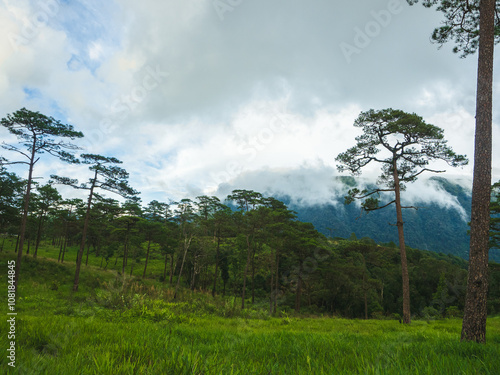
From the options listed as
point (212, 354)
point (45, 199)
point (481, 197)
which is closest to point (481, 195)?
point (481, 197)

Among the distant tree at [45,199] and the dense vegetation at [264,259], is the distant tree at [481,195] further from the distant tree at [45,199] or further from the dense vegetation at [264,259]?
the distant tree at [45,199]

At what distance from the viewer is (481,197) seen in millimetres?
4723

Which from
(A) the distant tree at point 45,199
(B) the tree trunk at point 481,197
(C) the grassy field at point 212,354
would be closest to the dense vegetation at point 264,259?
(A) the distant tree at point 45,199

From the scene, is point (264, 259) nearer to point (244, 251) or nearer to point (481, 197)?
point (244, 251)

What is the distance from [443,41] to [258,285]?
1827 inches

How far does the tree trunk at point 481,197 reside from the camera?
442 cm

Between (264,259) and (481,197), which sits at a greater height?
(481,197)

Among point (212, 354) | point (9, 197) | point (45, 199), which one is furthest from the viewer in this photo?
point (45, 199)

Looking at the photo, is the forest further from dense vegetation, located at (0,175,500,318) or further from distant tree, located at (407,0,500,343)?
distant tree, located at (407,0,500,343)

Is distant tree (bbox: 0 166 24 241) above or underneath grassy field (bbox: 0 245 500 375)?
above

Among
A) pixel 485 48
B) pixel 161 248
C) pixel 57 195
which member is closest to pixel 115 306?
pixel 485 48

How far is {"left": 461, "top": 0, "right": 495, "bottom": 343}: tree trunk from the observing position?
442cm

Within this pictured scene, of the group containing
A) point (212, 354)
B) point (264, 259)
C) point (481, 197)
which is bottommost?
point (264, 259)

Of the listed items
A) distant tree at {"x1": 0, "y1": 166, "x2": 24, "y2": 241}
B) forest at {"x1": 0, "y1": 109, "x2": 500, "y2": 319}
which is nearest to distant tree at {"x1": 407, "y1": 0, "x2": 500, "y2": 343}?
forest at {"x1": 0, "y1": 109, "x2": 500, "y2": 319}
